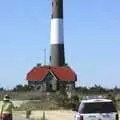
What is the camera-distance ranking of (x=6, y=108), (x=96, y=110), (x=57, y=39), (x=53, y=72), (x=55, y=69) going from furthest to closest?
1. (x=53, y=72)
2. (x=55, y=69)
3. (x=57, y=39)
4. (x=96, y=110)
5. (x=6, y=108)

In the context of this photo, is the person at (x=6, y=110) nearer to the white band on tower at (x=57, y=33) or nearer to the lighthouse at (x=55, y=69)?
the lighthouse at (x=55, y=69)

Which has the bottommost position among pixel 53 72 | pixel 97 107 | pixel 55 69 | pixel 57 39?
pixel 97 107

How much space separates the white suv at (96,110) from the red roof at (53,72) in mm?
62951

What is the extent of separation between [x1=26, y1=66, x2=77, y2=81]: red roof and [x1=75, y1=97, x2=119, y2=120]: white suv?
63.0 m

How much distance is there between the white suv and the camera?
1079 inches

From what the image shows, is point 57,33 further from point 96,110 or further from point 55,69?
point 96,110

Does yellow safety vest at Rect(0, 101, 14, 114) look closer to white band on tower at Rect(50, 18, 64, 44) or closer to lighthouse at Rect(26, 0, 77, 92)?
lighthouse at Rect(26, 0, 77, 92)

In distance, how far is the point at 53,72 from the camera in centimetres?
9112

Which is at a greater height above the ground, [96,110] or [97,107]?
[97,107]

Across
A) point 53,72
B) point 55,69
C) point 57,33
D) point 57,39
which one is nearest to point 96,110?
point 57,39

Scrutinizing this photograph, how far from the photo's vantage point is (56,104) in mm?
66062

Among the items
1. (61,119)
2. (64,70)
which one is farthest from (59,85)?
(61,119)

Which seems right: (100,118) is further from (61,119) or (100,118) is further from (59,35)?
(59,35)

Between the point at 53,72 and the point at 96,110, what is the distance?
63.5m
